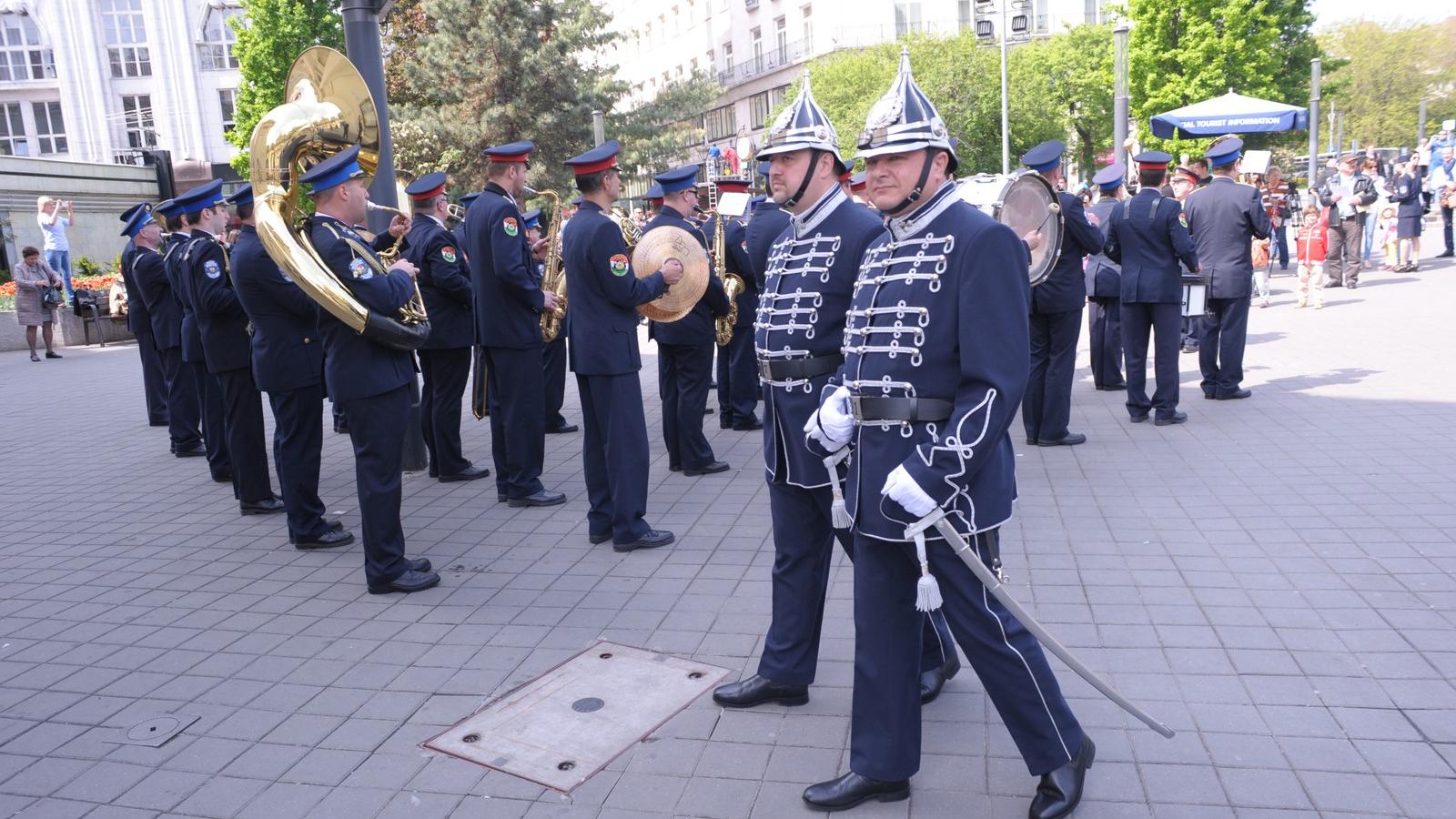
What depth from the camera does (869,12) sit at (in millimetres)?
52531

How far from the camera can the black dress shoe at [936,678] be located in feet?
13.4

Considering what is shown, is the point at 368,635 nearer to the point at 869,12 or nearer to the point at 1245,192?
the point at 1245,192

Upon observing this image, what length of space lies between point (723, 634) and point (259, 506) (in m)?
4.25

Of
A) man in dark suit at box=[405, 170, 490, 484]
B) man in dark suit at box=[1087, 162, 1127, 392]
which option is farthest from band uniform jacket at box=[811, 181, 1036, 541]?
man in dark suit at box=[1087, 162, 1127, 392]

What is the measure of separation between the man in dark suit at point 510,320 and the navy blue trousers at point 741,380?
255cm

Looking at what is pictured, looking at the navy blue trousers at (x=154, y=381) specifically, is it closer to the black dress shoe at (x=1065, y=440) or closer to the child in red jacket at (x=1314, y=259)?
the black dress shoe at (x=1065, y=440)

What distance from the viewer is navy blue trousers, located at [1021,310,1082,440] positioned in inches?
319

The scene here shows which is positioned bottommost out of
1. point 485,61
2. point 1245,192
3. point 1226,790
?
point 1226,790

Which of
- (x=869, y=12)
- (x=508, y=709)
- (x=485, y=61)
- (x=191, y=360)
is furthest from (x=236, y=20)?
(x=508, y=709)

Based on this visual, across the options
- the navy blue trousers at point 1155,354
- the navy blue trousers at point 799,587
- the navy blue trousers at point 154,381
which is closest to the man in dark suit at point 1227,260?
the navy blue trousers at point 1155,354

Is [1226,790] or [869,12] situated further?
[869,12]

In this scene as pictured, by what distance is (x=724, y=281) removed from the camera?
9.27 m

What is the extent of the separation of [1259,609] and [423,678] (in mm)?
3652

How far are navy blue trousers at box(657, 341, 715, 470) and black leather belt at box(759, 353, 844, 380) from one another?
3.94 metres
